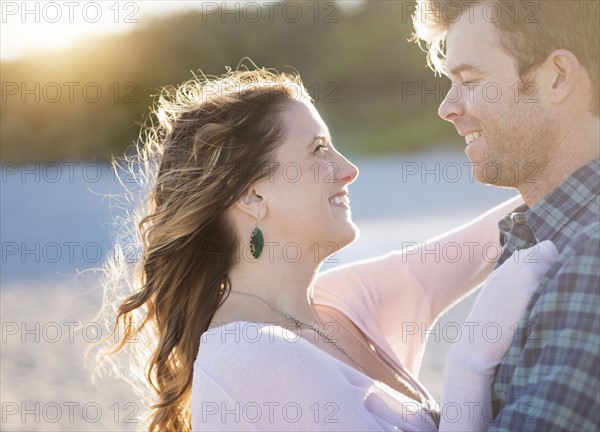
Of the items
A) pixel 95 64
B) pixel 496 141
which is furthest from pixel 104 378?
pixel 95 64

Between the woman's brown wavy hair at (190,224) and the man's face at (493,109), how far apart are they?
0.51 meters

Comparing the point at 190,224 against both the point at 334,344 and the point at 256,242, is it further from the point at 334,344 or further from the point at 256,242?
the point at 334,344

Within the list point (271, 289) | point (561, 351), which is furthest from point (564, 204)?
point (271, 289)

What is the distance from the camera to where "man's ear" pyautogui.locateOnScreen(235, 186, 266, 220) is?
2.56 meters

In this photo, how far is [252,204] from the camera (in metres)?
2.56

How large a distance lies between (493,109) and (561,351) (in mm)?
848

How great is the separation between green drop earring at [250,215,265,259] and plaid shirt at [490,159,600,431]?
846 millimetres

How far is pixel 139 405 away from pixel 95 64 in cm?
941

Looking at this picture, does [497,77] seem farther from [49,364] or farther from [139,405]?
[49,364]

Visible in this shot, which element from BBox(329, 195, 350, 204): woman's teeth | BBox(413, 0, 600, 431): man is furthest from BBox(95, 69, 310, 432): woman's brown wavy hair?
BBox(413, 0, 600, 431): man

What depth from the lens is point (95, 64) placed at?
13430 mm

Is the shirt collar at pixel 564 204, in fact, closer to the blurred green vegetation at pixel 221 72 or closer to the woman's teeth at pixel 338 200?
the woman's teeth at pixel 338 200

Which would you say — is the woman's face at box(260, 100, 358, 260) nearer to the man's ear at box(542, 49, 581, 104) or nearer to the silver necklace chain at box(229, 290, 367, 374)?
the silver necklace chain at box(229, 290, 367, 374)

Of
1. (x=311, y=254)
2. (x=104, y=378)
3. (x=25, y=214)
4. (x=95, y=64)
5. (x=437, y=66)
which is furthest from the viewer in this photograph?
(x=95, y=64)
